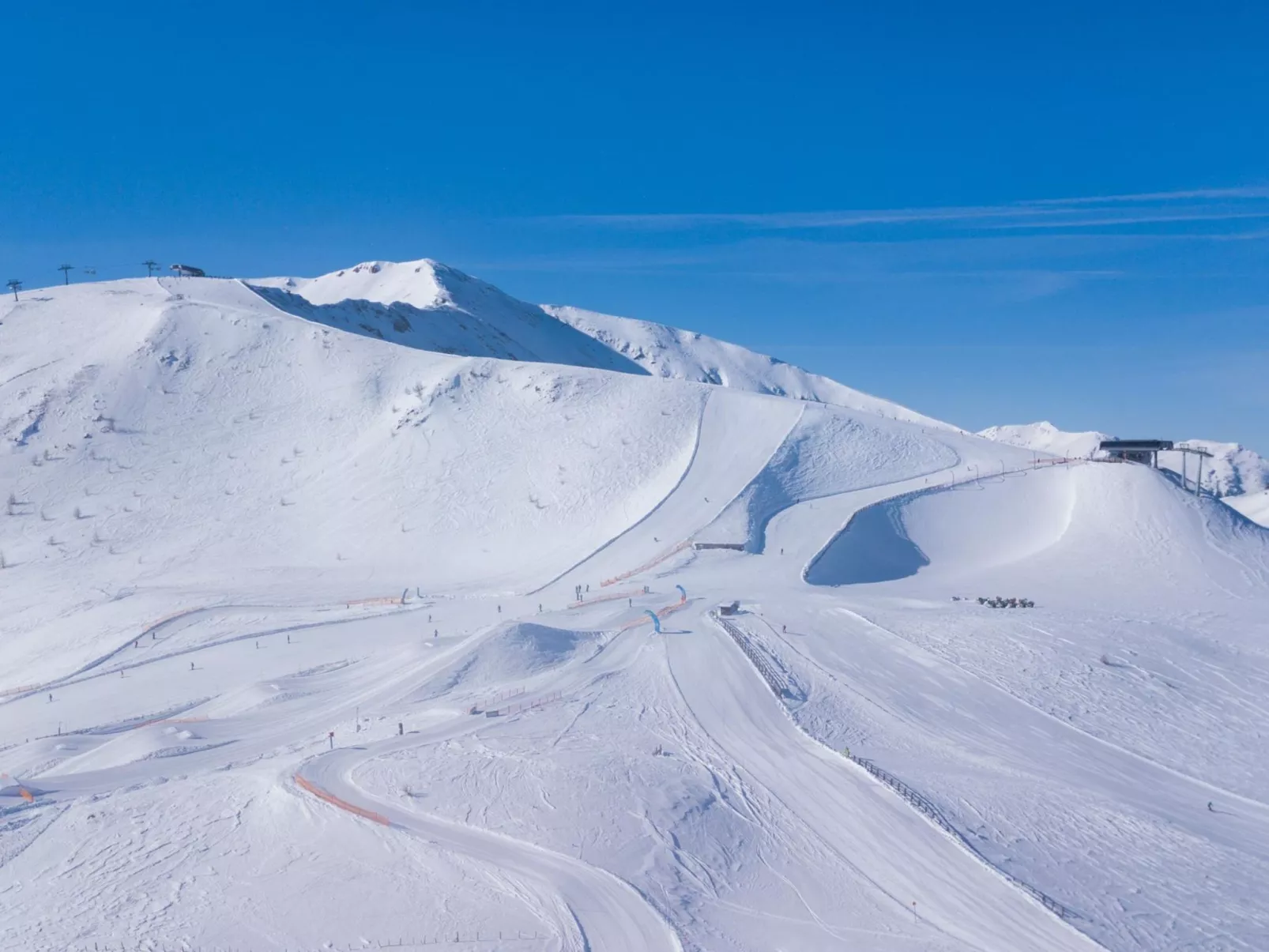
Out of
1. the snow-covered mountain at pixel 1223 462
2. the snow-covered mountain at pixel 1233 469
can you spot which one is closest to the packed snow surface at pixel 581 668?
the snow-covered mountain at pixel 1223 462

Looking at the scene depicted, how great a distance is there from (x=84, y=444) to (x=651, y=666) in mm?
50087

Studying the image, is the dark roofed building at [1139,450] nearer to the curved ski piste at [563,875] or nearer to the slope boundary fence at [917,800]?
the slope boundary fence at [917,800]

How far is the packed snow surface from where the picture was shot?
17.3 m

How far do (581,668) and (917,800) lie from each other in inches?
528

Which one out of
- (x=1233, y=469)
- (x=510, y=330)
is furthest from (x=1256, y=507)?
(x=510, y=330)

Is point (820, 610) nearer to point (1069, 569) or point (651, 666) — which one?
point (651, 666)

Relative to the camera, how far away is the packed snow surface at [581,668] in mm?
17344

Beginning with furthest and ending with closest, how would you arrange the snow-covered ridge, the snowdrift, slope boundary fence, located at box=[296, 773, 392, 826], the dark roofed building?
the snow-covered ridge
the dark roofed building
the snowdrift
slope boundary fence, located at box=[296, 773, 392, 826]

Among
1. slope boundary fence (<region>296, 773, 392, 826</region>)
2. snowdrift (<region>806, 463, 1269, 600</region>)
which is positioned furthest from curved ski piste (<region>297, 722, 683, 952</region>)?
snowdrift (<region>806, 463, 1269, 600</region>)

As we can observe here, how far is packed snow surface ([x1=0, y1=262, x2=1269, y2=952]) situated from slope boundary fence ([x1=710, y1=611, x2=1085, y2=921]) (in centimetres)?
14

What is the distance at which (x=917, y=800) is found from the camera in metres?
20.6

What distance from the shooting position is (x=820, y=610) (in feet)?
125

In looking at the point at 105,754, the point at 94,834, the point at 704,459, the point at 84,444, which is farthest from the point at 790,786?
the point at 84,444

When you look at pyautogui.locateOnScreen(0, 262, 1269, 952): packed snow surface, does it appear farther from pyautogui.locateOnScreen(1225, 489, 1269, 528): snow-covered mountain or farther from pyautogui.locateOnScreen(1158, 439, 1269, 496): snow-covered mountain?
pyautogui.locateOnScreen(1158, 439, 1269, 496): snow-covered mountain
